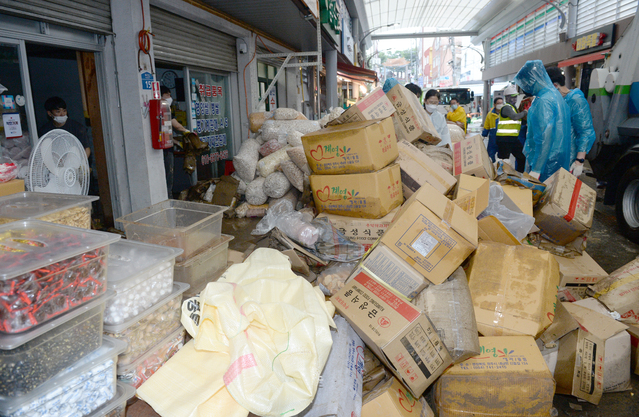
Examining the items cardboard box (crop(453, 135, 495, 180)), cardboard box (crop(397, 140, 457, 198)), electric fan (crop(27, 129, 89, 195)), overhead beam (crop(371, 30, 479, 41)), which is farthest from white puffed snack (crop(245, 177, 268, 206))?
overhead beam (crop(371, 30, 479, 41))

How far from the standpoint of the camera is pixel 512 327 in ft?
6.84

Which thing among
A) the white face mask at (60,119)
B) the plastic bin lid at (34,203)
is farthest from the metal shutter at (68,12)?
the plastic bin lid at (34,203)

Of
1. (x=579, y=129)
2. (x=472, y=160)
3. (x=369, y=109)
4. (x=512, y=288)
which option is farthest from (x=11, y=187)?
(x=579, y=129)

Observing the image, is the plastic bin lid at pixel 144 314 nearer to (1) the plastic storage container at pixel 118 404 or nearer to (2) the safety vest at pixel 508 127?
(1) the plastic storage container at pixel 118 404

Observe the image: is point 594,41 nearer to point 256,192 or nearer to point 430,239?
point 256,192

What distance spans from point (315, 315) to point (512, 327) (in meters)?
1.10

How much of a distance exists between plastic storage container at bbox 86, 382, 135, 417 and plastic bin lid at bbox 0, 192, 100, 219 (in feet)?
2.97

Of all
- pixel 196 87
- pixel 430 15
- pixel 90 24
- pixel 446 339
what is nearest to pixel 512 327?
pixel 446 339

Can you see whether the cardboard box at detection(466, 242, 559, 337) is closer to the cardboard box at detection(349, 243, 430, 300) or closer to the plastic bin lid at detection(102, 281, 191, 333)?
the cardboard box at detection(349, 243, 430, 300)

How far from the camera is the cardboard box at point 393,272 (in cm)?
223

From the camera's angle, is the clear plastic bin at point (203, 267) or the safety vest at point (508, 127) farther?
the safety vest at point (508, 127)

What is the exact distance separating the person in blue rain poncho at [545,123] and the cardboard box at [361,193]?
2.18m

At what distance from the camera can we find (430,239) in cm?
225

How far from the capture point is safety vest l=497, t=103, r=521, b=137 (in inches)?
242
